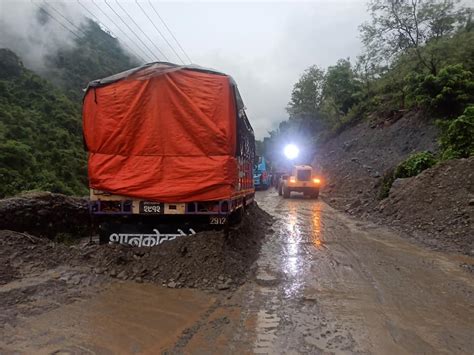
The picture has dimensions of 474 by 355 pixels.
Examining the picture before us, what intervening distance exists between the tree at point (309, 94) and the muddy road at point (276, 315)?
4974 cm

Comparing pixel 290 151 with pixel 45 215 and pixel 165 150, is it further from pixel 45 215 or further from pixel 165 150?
pixel 165 150

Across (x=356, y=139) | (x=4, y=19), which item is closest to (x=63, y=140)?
(x=4, y=19)

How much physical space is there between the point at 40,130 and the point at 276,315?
2691cm

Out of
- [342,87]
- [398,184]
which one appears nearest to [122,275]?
[398,184]

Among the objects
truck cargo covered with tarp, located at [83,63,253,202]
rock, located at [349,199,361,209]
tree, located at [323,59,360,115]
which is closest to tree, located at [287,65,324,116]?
tree, located at [323,59,360,115]

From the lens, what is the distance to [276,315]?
5.32m

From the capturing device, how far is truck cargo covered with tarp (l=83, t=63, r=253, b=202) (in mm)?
7211

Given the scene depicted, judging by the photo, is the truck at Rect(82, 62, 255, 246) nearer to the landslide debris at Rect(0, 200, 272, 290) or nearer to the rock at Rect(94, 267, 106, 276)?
the landslide debris at Rect(0, 200, 272, 290)

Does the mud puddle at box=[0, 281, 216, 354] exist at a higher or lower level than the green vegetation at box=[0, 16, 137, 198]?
lower

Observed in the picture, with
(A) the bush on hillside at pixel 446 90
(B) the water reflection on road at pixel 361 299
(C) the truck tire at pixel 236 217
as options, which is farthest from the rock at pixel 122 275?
(A) the bush on hillside at pixel 446 90

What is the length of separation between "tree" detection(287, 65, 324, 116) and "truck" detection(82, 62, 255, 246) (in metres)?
49.7

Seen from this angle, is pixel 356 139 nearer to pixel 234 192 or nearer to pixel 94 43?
pixel 234 192

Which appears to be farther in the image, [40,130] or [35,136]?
[40,130]

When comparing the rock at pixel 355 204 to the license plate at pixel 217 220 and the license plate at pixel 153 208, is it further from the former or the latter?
the license plate at pixel 153 208
